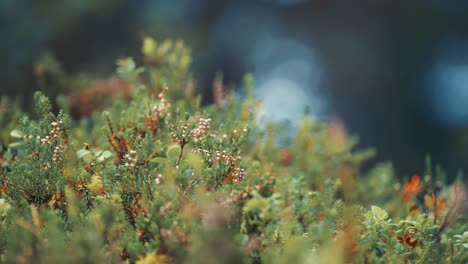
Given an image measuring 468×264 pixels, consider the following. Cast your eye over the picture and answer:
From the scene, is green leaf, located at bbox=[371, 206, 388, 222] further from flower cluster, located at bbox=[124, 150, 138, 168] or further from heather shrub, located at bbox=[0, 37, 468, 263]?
flower cluster, located at bbox=[124, 150, 138, 168]

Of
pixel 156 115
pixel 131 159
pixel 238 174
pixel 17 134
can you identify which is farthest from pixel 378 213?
pixel 17 134

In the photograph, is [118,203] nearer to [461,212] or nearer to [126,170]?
[126,170]

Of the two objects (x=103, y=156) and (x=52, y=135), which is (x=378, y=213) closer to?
(x=103, y=156)

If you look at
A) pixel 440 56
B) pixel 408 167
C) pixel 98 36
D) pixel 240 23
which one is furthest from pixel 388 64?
pixel 98 36

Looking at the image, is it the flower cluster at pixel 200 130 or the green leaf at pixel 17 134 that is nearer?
the flower cluster at pixel 200 130

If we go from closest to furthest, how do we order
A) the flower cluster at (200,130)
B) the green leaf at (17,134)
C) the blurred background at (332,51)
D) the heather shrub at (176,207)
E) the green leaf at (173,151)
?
the heather shrub at (176,207), the green leaf at (173,151), the flower cluster at (200,130), the green leaf at (17,134), the blurred background at (332,51)

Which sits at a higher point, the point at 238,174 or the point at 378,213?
the point at 238,174

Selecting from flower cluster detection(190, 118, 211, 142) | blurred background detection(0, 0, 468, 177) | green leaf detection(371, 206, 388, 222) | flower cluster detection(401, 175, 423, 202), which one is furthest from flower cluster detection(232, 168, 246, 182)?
blurred background detection(0, 0, 468, 177)

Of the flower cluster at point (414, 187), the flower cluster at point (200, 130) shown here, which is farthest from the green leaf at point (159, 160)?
the flower cluster at point (414, 187)

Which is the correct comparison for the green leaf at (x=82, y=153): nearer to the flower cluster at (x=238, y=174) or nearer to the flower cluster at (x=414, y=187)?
the flower cluster at (x=238, y=174)
